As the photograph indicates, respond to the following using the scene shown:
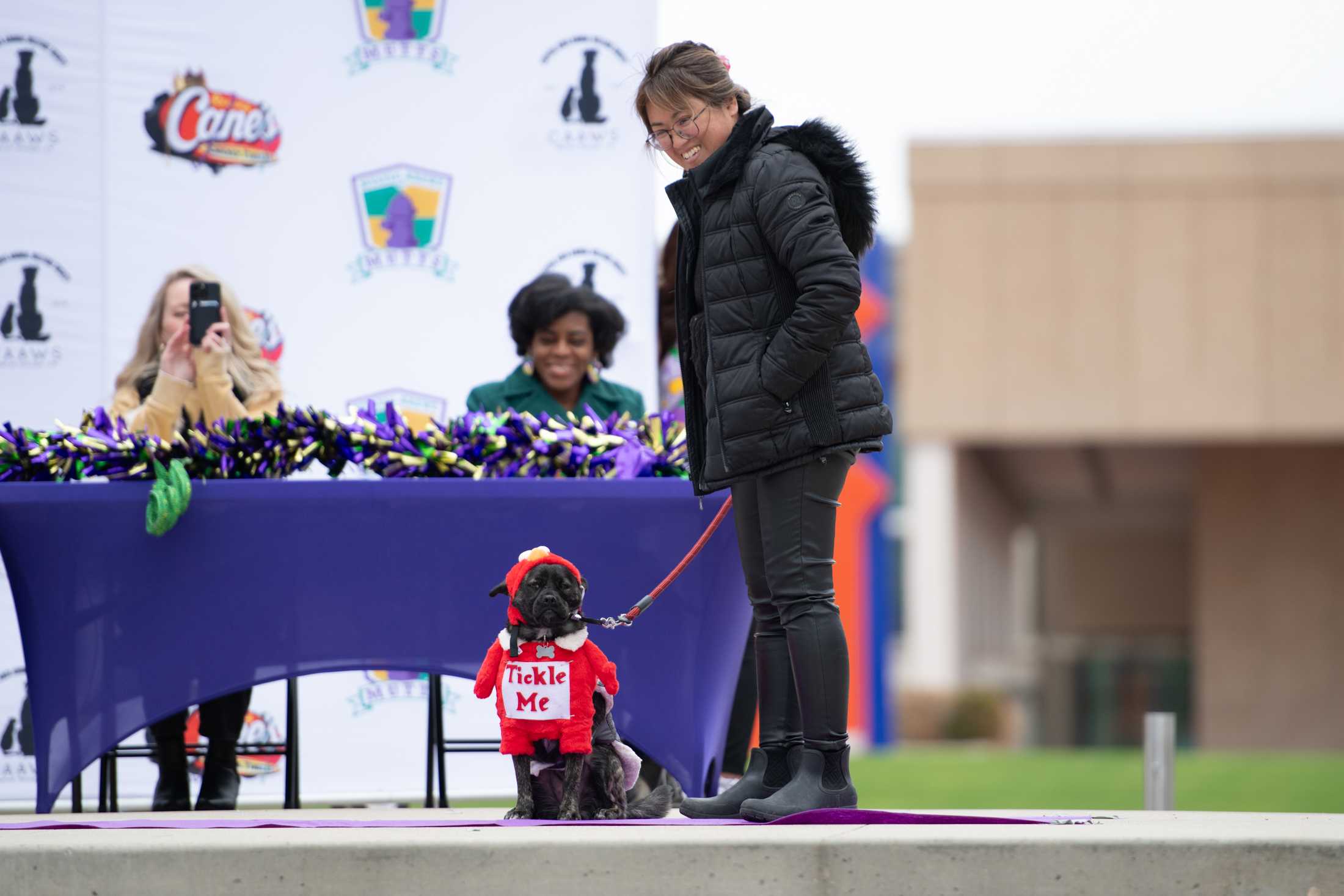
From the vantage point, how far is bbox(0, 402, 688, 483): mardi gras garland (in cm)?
414

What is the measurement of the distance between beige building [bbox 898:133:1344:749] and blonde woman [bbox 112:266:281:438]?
1900cm

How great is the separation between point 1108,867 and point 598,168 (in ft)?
13.9

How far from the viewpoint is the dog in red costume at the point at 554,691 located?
341 cm

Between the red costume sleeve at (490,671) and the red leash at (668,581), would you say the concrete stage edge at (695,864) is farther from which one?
the red leash at (668,581)

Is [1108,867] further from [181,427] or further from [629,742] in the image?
[181,427]

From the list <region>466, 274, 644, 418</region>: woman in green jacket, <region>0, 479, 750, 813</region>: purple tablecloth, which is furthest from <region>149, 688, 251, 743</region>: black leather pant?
<region>466, 274, 644, 418</region>: woman in green jacket

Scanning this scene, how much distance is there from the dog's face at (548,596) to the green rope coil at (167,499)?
1.10m

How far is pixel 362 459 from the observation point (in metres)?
4.23

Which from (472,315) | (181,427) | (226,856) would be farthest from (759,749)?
(472,315)

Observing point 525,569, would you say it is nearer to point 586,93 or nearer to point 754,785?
point 754,785

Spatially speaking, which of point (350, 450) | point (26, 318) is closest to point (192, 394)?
point (350, 450)

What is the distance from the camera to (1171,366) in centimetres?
2328

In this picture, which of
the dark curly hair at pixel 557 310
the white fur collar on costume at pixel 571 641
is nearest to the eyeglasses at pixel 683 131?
the white fur collar on costume at pixel 571 641

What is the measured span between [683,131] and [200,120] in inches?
136
